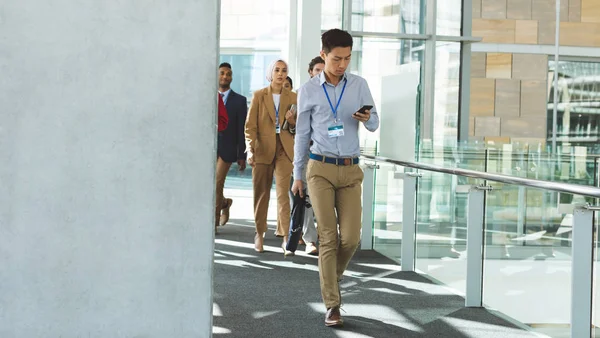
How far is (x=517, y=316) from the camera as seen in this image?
6102mm

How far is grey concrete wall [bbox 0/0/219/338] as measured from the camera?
3.55 meters

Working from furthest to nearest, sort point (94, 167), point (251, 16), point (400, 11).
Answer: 1. point (251, 16)
2. point (400, 11)
3. point (94, 167)

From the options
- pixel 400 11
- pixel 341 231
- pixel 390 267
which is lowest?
pixel 390 267

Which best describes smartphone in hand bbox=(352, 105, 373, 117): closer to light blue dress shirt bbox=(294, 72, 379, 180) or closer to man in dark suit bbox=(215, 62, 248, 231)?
light blue dress shirt bbox=(294, 72, 379, 180)

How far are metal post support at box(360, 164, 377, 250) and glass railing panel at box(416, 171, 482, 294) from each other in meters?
1.35

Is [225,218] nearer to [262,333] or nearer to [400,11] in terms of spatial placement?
[400,11]

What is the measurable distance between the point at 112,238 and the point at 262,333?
1.85 meters

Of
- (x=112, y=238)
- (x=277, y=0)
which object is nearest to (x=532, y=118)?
(x=277, y=0)

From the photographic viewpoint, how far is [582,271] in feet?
15.9

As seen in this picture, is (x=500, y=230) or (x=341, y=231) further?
(x=500, y=230)

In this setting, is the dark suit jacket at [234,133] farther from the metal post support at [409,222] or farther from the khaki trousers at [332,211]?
the khaki trousers at [332,211]

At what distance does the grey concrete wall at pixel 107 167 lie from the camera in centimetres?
355

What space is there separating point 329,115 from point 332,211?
574mm

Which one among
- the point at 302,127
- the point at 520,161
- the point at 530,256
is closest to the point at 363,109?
→ the point at 302,127
